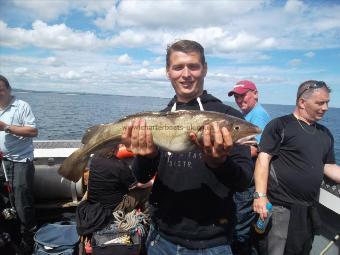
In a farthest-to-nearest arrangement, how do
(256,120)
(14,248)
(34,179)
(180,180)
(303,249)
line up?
1. (34,179)
2. (256,120)
3. (14,248)
4. (303,249)
5. (180,180)

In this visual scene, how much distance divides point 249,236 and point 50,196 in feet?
16.8

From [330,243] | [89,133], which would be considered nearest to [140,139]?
[89,133]

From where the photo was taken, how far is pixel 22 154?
23.6ft

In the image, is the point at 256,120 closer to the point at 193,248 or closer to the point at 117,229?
the point at 117,229

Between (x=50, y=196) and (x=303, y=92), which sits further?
(x=50, y=196)

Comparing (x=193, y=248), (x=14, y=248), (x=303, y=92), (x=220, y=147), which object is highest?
(x=303, y=92)

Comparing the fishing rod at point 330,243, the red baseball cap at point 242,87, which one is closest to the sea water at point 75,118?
the red baseball cap at point 242,87

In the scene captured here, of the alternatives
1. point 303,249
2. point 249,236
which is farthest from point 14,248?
point 303,249

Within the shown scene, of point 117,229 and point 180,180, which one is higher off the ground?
point 180,180

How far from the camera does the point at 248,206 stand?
5375 millimetres

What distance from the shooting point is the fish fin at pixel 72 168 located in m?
3.39

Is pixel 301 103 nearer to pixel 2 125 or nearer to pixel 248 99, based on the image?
pixel 248 99

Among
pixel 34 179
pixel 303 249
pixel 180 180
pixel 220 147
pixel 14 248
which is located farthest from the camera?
pixel 34 179

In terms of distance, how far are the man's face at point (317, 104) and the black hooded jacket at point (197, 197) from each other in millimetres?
2566
